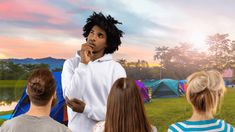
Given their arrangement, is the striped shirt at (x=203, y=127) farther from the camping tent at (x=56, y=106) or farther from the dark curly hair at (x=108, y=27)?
the camping tent at (x=56, y=106)

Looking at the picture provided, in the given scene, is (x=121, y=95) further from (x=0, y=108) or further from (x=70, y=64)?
(x=0, y=108)

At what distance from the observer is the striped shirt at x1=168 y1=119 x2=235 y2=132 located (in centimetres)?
176

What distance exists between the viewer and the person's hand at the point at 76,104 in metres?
1.96

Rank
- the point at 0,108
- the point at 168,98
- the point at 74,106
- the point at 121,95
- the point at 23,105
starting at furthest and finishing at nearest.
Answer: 1. the point at 168,98
2. the point at 0,108
3. the point at 23,105
4. the point at 74,106
5. the point at 121,95

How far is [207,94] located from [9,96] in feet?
30.8

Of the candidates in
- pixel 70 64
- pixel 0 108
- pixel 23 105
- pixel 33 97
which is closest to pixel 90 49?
pixel 70 64

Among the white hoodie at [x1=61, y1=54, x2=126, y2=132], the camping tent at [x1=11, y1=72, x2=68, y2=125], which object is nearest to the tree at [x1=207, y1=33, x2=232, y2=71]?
the camping tent at [x1=11, y1=72, x2=68, y2=125]

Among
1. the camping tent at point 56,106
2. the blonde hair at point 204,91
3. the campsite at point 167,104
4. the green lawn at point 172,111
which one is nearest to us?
the blonde hair at point 204,91

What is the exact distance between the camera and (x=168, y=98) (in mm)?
11375

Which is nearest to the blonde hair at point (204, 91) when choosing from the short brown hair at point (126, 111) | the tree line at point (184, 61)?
the short brown hair at point (126, 111)

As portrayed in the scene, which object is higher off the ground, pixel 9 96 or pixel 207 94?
pixel 207 94

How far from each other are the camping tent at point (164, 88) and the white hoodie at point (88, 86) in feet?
30.4

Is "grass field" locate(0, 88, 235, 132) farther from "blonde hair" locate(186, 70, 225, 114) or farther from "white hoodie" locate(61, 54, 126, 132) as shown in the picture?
"blonde hair" locate(186, 70, 225, 114)

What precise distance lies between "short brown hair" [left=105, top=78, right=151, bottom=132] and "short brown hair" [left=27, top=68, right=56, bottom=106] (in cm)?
25
